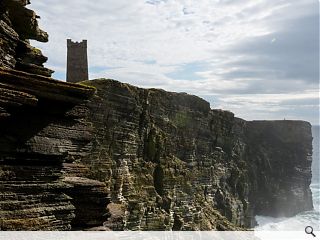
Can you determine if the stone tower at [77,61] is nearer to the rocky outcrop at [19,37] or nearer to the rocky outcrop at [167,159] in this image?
the rocky outcrop at [167,159]

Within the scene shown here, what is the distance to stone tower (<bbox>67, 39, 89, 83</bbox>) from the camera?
2088 inches

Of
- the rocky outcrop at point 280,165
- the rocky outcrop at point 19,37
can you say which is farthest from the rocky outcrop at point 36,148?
the rocky outcrop at point 280,165

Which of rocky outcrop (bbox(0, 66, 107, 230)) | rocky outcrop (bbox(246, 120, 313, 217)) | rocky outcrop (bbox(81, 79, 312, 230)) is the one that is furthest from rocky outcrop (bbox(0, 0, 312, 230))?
rocky outcrop (bbox(246, 120, 313, 217))

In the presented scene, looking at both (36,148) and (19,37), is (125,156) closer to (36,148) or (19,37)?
(19,37)

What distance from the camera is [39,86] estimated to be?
12555 mm

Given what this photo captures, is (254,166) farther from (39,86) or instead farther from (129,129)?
(39,86)

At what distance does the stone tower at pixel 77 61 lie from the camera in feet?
174

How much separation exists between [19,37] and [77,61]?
39492mm

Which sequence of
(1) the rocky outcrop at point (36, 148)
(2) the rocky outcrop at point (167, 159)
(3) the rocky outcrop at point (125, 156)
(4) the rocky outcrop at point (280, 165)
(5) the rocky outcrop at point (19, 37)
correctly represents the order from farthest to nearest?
(4) the rocky outcrop at point (280, 165) < (2) the rocky outcrop at point (167, 159) < (5) the rocky outcrop at point (19, 37) < (3) the rocky outcrop at point (125, 156) < (1) the rocky outcrop at point (36, 148)

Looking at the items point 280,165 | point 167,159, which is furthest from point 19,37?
point 280,165

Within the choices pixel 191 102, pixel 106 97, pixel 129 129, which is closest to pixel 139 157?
pixel 129 129

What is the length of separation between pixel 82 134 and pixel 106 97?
3627 centimetres

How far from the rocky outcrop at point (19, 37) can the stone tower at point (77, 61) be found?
37617 mm

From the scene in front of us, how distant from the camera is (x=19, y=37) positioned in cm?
1498
